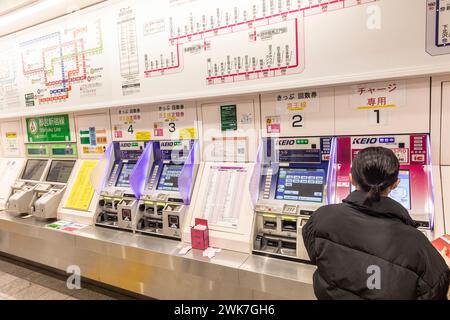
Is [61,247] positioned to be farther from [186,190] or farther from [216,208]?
[216,208]

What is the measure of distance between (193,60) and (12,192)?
2.84 m

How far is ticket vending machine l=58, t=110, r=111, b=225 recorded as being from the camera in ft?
10.4

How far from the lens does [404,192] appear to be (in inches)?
76.8

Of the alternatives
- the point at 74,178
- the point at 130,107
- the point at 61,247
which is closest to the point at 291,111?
the point at 130,107

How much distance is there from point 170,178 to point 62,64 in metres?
2.00

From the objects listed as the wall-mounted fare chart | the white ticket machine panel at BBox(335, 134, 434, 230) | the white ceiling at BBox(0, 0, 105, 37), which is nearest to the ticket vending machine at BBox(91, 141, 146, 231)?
the white ceiling at BBox(0, 0, 105, 37)

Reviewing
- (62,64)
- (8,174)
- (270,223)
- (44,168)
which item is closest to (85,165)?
(44,168)

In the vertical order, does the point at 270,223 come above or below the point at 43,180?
below

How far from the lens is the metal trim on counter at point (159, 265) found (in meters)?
2.00

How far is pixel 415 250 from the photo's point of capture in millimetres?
1149

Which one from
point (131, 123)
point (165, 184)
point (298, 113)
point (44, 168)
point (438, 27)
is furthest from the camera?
point (44, 168)

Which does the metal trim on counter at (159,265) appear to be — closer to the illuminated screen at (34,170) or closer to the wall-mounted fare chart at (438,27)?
the illuminated screen at (34,170)

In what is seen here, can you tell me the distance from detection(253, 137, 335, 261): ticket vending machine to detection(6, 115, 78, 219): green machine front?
2357 millimetres

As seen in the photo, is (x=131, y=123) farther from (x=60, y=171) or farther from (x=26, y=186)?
(x=26, y=186)
